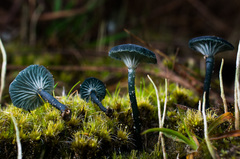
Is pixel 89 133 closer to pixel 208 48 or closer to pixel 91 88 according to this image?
pixel 91 88

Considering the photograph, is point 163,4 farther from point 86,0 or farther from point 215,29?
point 86,0

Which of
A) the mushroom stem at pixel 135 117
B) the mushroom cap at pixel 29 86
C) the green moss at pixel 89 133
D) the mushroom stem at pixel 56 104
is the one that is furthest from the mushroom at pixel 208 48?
the mushroom cap at pixel 29 86

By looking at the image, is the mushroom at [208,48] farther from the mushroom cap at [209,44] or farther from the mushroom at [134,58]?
the mushroom at [134,58]

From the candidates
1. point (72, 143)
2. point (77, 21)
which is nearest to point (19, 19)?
point (77, 21)

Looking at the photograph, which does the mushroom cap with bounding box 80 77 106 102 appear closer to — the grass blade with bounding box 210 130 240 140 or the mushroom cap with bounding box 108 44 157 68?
the mushroom cap with bounding box 108 44 157 68

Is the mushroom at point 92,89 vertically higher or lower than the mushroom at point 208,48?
lower

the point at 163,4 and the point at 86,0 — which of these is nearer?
the point at 86,0
